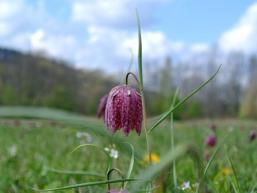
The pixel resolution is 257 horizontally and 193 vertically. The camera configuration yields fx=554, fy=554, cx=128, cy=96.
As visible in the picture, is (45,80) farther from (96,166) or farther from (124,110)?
(124,110)

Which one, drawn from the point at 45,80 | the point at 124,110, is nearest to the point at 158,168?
the point at 124,110

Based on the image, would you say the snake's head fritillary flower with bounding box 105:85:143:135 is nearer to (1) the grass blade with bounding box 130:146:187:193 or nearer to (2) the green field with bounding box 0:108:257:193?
(2) the green field with bounding box 0:108:257:193

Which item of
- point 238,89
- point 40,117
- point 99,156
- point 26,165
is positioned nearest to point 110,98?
point 40,117

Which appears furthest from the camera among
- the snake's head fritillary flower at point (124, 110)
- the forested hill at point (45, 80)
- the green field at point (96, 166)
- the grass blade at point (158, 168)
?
the forested hill at point (45, 80)

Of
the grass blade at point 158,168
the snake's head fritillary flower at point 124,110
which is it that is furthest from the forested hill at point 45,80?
the grass blade at point 158,168

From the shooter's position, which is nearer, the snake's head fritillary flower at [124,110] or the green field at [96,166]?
the green field at [96,166]

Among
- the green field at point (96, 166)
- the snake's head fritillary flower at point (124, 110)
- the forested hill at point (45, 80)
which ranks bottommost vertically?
the forested hill at point (45, 80)

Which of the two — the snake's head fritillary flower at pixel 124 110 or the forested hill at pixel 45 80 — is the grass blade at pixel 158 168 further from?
the forested hill at pixel 45 80
